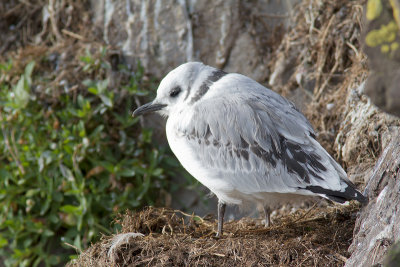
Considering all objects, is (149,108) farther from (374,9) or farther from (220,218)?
(374,9)

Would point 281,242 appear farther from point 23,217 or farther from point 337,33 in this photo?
point 23,217

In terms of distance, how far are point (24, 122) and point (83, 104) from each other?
1.81 ft

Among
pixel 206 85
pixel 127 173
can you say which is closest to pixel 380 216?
pixel 206 85

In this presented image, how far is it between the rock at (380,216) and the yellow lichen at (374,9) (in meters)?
0.97

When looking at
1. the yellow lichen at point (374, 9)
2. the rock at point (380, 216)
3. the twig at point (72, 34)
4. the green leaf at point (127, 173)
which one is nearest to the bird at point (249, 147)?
the rock at point (380, 216)

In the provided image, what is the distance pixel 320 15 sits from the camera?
442 cm

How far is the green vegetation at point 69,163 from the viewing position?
4270 mm

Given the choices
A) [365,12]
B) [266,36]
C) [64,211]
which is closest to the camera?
[365,12]

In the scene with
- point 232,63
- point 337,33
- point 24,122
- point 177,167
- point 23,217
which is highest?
point 337,33

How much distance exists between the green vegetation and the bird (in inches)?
53.3

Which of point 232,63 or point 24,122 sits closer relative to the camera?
point 24,122

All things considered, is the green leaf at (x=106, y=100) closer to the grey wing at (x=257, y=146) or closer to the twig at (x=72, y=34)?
the twig at (x=72, y=34)

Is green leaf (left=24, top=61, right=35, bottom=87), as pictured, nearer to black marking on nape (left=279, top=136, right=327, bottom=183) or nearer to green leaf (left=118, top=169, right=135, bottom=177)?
green leaf (left=118, top=169, right=135, bottom=177)

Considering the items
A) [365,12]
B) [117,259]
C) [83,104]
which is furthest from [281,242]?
[83,104]
